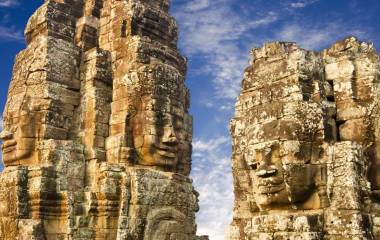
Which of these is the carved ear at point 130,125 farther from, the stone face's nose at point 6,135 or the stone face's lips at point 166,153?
the stone face's nose at point 6,135

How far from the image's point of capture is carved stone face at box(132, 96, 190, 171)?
16797 millimetres

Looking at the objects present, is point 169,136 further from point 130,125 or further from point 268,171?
point 268,171

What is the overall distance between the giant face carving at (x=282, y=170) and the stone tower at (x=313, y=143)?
2cm

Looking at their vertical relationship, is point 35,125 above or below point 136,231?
above

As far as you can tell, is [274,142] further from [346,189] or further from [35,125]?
[35,125]

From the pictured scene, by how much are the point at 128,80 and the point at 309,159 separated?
10.2 meters

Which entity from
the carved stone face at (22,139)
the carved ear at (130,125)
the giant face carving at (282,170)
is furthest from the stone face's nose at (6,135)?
the giant face carving at (282,170)

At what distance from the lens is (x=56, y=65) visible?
18.0 metres

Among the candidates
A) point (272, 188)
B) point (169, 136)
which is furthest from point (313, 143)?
point (169, 136)

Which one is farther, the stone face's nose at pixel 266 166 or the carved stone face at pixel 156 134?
the carved stone face at pixel 156 134

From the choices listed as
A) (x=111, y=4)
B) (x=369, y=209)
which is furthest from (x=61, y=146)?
(x=369, y=209)

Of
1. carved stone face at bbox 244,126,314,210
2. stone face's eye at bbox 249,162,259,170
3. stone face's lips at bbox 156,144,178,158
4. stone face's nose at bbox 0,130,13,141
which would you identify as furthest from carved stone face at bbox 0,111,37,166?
carved stone face at bbox 244,126,314,210

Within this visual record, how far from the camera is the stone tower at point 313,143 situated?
784 centimetres

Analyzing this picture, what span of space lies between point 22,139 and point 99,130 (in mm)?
2484
